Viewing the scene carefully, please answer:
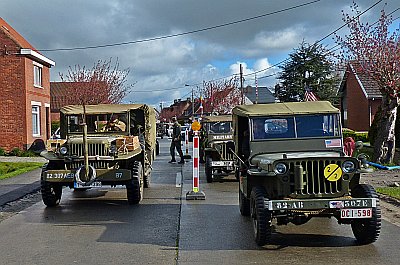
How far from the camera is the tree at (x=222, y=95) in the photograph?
183 feet

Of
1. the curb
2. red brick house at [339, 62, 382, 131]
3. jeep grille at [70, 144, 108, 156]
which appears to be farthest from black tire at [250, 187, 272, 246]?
red brick house at [339, 62, 382, 131]

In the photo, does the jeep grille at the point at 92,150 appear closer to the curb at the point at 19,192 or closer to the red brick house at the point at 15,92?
the curb at the point at 19,192

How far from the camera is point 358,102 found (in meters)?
42.1

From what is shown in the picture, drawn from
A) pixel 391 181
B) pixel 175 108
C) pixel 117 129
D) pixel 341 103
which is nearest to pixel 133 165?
pixel 117 129

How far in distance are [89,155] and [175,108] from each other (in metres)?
107

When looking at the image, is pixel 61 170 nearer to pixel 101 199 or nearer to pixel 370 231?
pixel 101 199

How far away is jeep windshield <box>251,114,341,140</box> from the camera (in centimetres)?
962

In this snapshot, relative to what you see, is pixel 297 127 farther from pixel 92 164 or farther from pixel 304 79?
pixel 304 79

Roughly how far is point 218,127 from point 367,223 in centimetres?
1245

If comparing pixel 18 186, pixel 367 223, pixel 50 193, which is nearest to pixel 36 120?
pixel 18 186

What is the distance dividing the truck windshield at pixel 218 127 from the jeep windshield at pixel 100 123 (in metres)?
6.22

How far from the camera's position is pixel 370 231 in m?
7.86

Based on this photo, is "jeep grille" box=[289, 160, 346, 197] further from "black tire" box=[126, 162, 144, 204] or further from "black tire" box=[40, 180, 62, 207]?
"black tire" box=[40, 180, 62, 207]

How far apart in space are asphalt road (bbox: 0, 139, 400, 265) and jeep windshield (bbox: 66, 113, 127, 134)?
6.73 ft
